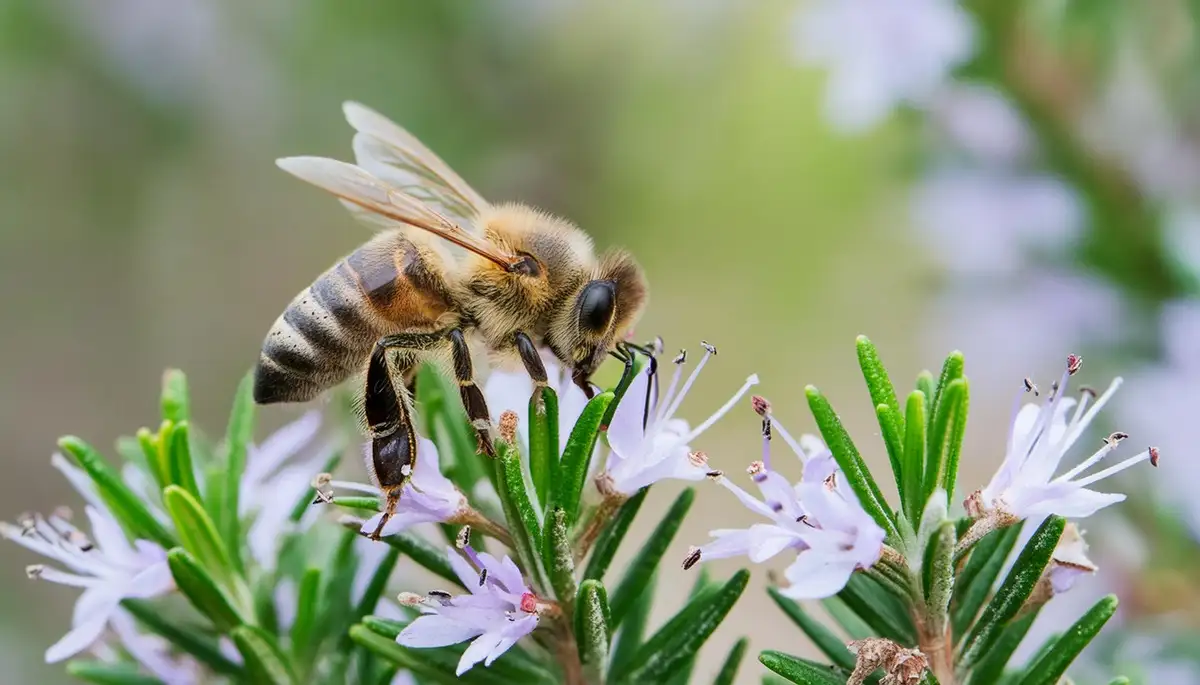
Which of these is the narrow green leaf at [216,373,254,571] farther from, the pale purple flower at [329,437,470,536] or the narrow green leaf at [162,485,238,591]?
the pale purple flower at [329,437,470,536]

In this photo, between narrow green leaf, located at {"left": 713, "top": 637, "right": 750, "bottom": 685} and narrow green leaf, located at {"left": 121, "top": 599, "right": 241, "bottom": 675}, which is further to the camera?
narrow green leaf, located at {"left": 121, "top": 599, "right": 241, "bottom": 675}

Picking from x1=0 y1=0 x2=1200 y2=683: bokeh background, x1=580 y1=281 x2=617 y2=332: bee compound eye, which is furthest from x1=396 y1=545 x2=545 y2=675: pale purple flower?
x1=0 y1=0 x2=1200 y2=683: bokeh background

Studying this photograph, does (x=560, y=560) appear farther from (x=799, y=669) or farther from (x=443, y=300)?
(x=443, y=300)

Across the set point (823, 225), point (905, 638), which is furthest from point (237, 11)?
point (905, 638)

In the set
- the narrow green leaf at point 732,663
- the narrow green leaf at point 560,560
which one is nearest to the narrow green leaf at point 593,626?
the narrow green leaf at point 560,560

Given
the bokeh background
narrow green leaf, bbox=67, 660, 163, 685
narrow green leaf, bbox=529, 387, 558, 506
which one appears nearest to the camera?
narrow green leaf, bbox=529, 387, 558, 506

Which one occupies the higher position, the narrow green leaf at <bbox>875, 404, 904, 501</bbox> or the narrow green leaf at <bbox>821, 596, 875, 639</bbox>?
the narrow green leaf at <bbox>875, 404, 904, 501</bbox>

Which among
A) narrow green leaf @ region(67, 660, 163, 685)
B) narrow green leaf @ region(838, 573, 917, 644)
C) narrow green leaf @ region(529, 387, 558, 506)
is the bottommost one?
narrow green leaf @ region(67, 660, 163, 685)
